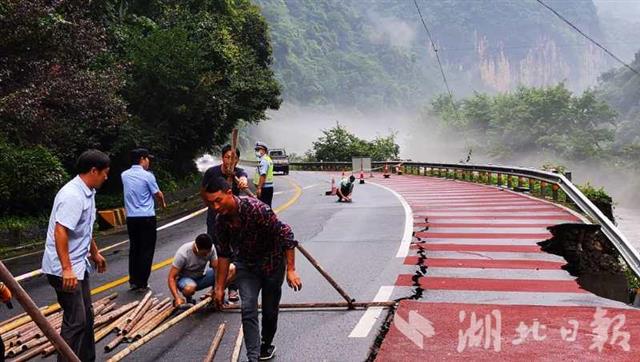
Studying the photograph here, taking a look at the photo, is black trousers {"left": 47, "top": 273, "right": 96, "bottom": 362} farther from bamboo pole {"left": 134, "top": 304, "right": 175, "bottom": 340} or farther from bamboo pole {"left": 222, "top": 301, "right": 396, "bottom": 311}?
bamboo pole {"left": 222, "top": 301, "right": 396, "bottom": 311}

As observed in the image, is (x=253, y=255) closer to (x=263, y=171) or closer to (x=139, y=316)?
(x=139, y=316)

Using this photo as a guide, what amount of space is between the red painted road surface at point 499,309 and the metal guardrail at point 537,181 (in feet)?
2.77

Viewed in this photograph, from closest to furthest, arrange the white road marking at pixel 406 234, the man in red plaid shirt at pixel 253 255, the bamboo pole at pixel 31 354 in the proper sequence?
the man in red plaid shirt at pixel 253 255 → the bamboo pole at pixel 31 354 → the white road marking at pixel 406 234

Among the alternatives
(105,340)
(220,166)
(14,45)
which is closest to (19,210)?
(14,45)

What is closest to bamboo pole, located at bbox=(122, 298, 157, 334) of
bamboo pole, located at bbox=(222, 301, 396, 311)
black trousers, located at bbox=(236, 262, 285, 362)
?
bamboo pole, located at bbox=(222, 301, 396, 311)

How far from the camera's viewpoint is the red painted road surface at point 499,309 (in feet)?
17.3

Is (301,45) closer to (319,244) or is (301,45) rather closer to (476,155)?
(476,155)

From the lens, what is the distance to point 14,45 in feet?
43.3

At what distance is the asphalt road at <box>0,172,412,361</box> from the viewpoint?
5543 millimetres

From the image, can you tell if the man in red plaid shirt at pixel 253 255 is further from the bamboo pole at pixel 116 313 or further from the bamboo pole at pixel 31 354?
the bamboo pole at pixel 116 313

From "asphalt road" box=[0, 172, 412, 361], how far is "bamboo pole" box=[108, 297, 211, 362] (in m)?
0.14

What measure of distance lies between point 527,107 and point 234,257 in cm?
8789

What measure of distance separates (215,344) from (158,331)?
51cm

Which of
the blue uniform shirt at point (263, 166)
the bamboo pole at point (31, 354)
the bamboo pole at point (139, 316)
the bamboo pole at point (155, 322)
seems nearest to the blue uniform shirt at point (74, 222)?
the bamboo pole at point (31, 354)
